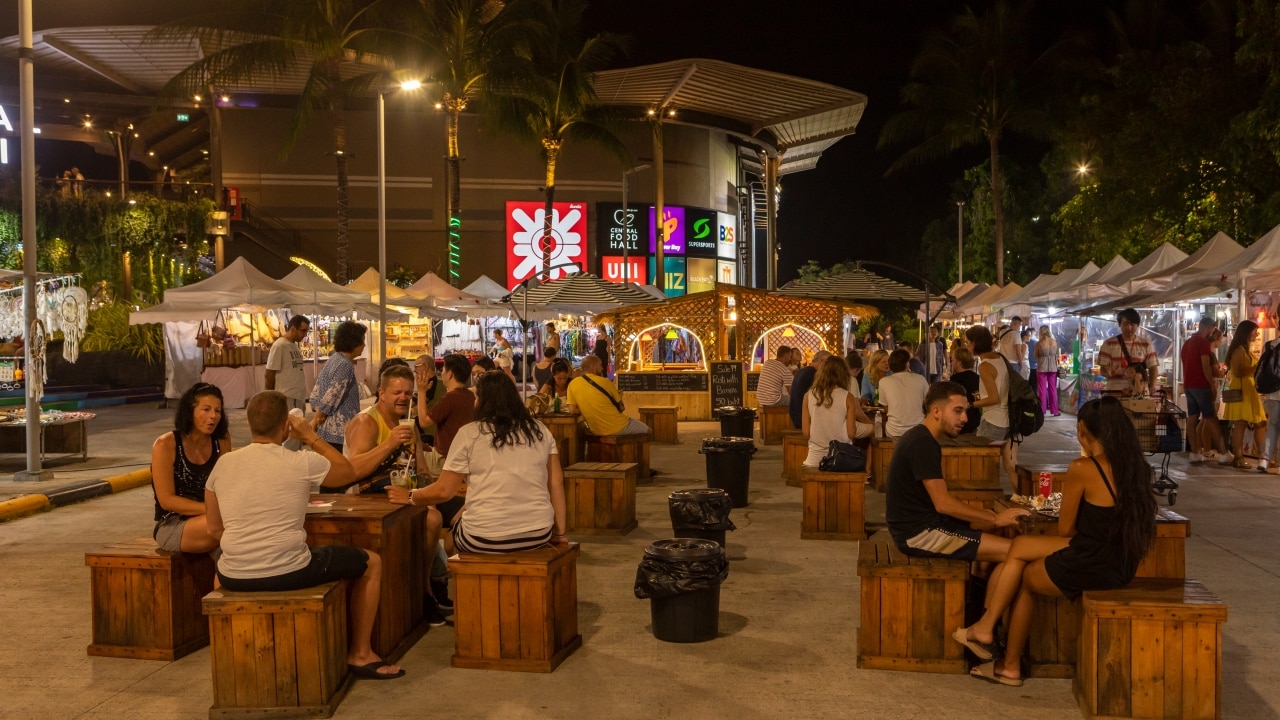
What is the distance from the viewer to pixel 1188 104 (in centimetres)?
2050

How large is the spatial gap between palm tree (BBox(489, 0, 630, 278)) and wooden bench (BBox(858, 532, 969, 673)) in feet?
74.8

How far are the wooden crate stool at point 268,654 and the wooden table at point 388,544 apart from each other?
68 centimetres

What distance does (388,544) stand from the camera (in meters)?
5.71

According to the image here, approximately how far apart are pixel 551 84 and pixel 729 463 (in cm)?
2260

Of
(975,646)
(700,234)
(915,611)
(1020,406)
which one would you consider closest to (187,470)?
(915,611)

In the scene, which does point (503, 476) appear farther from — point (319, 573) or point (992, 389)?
point (992, 389)

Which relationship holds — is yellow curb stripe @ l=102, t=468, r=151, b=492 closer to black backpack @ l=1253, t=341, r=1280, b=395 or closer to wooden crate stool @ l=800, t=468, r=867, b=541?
wooden crate stool @ l=800, t=468, r=867, b=541

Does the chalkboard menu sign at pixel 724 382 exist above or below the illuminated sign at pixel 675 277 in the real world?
below

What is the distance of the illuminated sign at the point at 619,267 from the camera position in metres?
43.7

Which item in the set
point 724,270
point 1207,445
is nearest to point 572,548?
point 1207,445

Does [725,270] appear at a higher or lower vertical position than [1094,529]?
higher

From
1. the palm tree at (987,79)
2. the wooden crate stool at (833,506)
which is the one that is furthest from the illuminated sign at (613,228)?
the wooden crate stool at (833,506)

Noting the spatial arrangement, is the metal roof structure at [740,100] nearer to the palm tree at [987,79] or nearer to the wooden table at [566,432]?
the palm tree at [987,79]

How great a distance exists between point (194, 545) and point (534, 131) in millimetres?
27602
